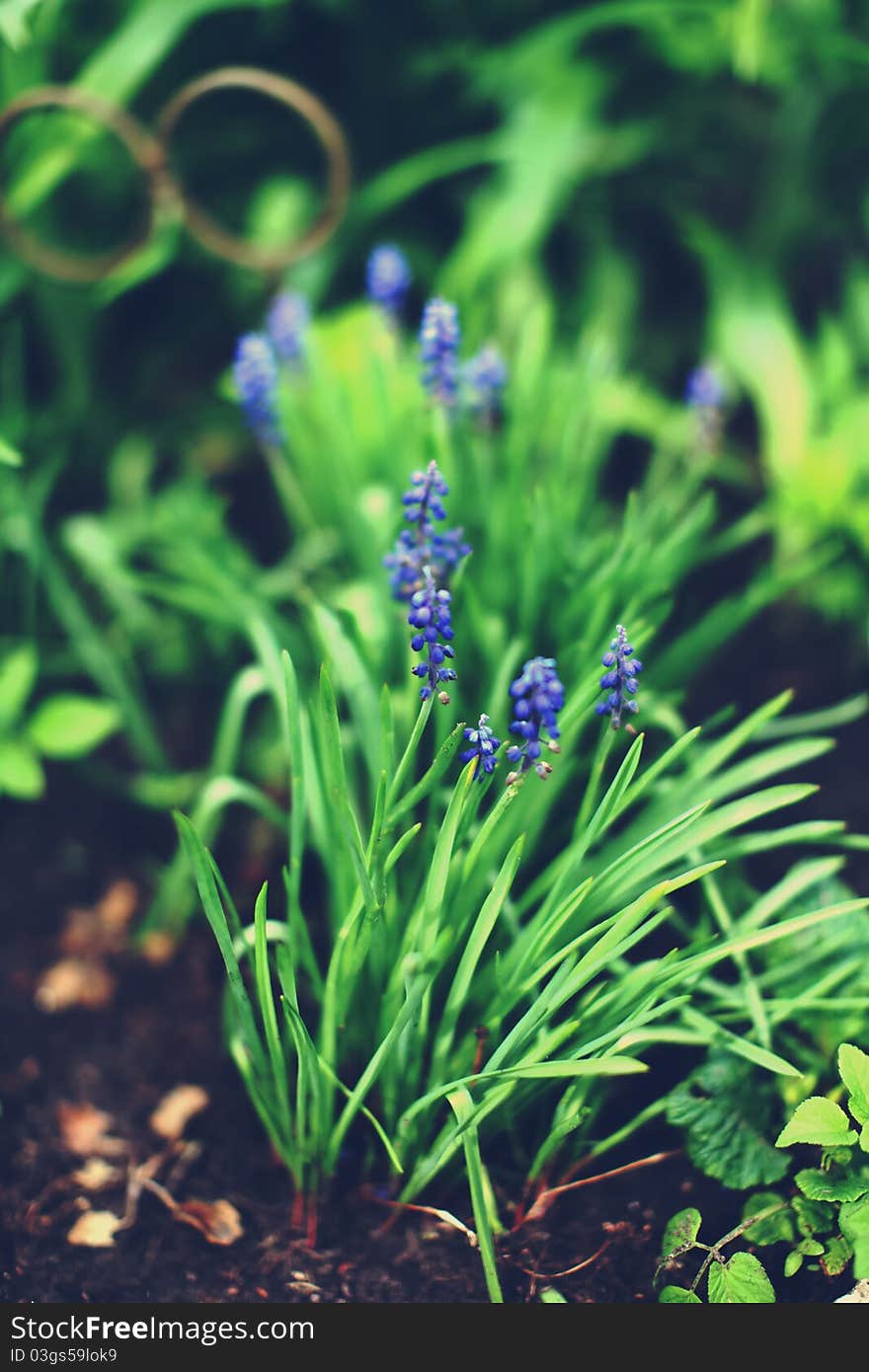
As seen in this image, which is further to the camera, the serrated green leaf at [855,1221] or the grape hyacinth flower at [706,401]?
the grape hyacinth flower at [706,401]

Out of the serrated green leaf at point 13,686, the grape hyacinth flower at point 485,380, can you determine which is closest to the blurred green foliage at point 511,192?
the grape hyacinth flower at point 485,380

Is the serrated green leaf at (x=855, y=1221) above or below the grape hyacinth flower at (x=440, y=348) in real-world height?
below

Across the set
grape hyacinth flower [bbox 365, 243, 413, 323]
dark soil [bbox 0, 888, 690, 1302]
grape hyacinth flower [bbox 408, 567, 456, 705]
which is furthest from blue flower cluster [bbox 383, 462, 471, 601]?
dark soil [bbox 0, 888, 690, 1302]

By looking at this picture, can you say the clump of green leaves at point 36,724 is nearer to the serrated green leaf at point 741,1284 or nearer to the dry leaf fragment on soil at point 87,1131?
the dry leaf fragment on soil at point 87,1131

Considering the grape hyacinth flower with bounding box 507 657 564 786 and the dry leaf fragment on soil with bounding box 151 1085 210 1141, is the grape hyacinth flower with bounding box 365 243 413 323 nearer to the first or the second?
the grape hyacinth flower with bounding box 507 657 564 786

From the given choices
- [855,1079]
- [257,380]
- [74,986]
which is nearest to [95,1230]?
[74,986]

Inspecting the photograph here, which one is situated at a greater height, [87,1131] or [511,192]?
[511,192]

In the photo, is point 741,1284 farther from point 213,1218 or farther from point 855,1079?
point 213,1218

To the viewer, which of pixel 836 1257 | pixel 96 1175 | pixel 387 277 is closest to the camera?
pixel 836 1257
